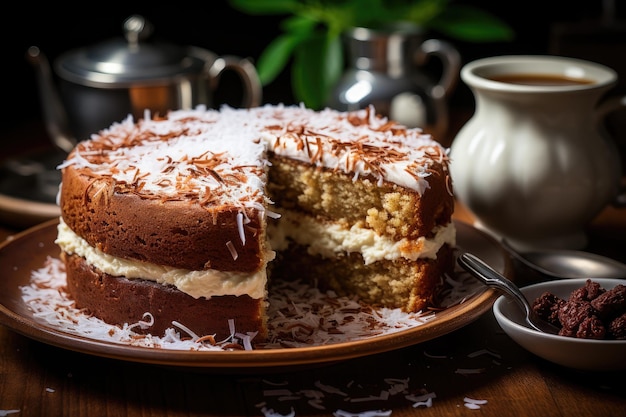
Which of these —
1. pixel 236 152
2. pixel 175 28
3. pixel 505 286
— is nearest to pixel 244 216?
pixel 236 152

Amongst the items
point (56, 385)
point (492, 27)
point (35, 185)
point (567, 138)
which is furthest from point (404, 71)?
point (56, 385)

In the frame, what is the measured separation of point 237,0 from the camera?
412 centimetres

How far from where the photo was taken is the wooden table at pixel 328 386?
1.95 metres

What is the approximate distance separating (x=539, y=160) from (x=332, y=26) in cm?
162

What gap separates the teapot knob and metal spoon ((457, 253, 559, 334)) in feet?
5.94

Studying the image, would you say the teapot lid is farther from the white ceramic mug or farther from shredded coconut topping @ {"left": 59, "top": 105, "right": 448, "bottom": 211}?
the white ceramic mug

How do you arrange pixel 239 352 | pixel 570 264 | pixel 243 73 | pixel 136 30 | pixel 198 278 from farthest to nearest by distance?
pixel 243 73 < pixel 136 30 < pixel 570 264 < pixel 198 278 < pixel 239 352

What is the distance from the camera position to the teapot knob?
3551 mm

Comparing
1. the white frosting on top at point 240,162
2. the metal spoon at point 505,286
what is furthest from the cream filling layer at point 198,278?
the metal spoon at point 505,286

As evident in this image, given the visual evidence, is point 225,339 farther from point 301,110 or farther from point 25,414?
point 301,110

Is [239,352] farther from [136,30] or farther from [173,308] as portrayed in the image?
[136,30]

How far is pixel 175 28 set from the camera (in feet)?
15.5

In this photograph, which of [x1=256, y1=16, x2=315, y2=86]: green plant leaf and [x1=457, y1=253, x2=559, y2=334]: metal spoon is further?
[x1=256, y1=16, x2=315, y2=86]: green plant leaf

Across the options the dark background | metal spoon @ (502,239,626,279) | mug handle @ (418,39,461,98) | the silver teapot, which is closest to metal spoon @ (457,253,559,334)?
metal spoon @ (502,239,626,279)
